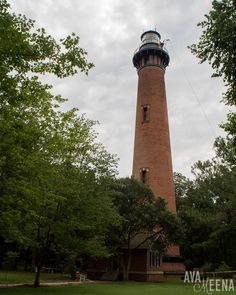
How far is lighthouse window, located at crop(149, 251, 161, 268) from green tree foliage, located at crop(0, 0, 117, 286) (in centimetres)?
638

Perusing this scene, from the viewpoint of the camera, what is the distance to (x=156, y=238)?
32.0 metres

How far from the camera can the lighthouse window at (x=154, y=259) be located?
108 ft

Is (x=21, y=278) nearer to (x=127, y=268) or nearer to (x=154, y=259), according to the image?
(x=127, y=268)

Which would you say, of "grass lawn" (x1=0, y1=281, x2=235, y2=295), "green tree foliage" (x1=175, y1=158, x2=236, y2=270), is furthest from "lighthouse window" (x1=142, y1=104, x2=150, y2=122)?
"grass lawn" (x1=0, y1=281, x2=235, y2=295)

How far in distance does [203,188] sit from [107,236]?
13.2 m

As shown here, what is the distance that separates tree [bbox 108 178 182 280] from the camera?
100.0 feet

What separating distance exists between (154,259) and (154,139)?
10.5 m

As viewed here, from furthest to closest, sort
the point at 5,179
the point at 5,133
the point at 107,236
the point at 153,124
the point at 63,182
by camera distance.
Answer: the point at 153,124
the point at 107,236
the point at 63,182
the point at 5,179
the point at 5,133

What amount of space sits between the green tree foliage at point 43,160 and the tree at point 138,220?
2.57 meters

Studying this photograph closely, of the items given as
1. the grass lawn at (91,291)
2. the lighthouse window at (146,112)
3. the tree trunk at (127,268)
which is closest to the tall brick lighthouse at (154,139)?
the lighthouse window at (146,112)

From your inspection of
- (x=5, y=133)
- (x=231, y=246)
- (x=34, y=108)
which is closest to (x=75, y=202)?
(x=34, y=108)

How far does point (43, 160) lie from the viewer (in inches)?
611

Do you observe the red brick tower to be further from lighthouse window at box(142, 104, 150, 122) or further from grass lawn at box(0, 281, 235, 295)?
grass lawn at box(0, 281, 235, 295)

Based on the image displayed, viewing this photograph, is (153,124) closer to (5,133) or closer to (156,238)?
(156,238)
